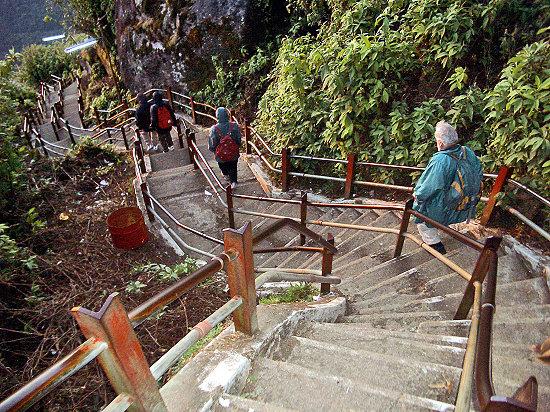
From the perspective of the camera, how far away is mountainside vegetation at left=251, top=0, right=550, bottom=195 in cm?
503

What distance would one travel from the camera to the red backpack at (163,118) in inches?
340

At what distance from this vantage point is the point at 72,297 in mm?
4270

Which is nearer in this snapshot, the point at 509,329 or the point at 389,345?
the point at 389,345

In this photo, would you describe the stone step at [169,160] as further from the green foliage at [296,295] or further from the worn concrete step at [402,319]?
the worn concrete step at [402,319]

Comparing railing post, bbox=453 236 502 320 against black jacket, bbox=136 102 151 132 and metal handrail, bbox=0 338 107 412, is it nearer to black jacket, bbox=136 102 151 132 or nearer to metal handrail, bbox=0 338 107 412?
metal handrail, bbox=0 338 107 412

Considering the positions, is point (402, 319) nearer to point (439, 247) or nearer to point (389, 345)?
point (389, 345)

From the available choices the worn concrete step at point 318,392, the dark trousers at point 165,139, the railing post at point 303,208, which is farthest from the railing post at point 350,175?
the dark trousers at point 165,139

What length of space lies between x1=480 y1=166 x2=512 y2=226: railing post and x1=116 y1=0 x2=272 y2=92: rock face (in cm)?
1008

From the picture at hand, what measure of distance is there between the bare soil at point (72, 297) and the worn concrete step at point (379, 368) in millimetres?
1665

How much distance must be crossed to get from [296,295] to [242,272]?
1.69 m

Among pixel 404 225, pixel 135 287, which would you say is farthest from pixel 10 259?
pixel 404 225

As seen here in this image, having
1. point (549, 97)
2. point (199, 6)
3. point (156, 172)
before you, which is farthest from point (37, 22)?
point (549, 97)

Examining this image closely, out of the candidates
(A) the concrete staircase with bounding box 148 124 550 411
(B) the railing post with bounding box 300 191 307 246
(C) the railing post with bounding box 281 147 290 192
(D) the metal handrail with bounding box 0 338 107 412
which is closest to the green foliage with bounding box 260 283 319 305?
(A) the concrete staircase with bounding box 148 124 550 411

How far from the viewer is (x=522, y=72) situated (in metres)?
4.58
